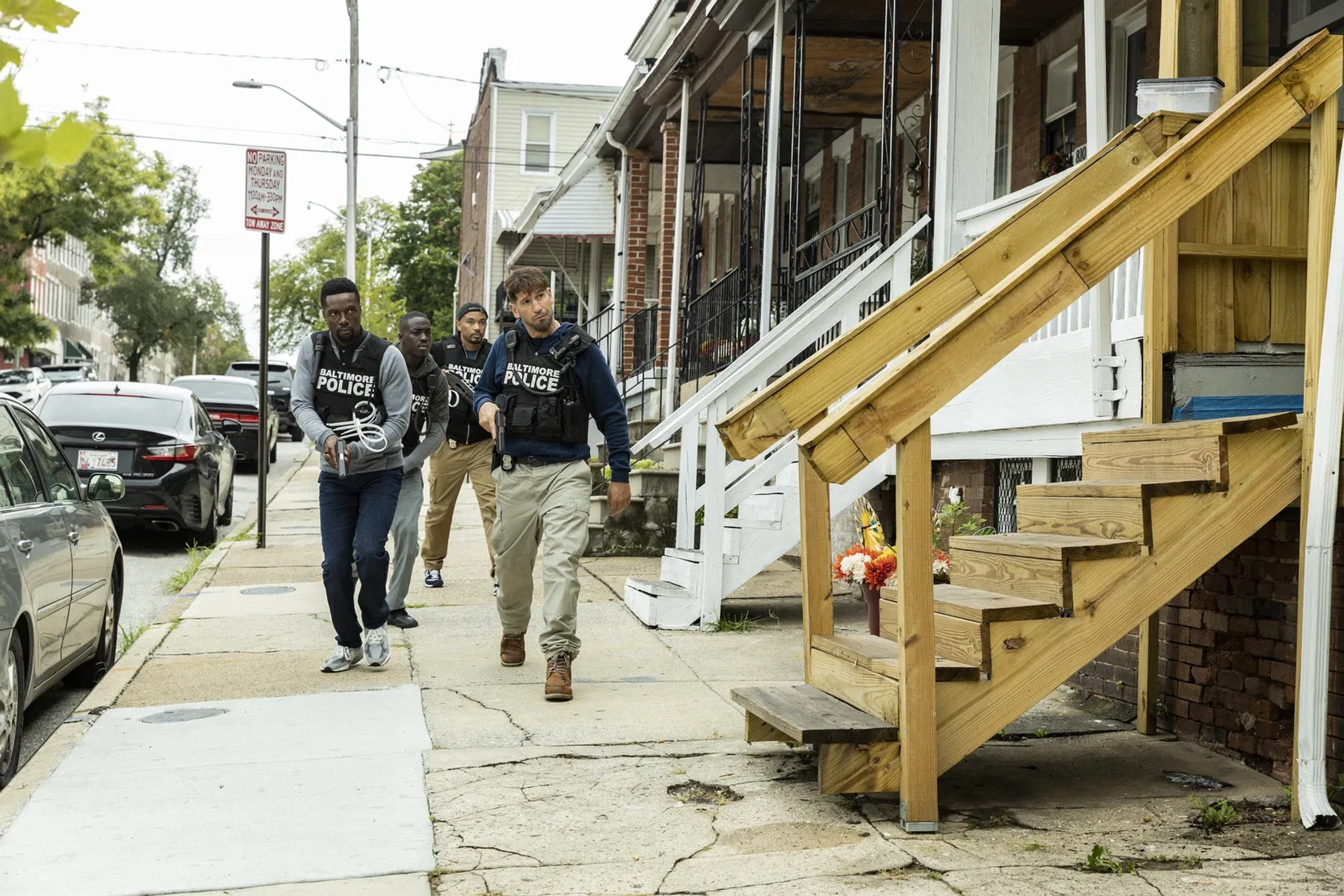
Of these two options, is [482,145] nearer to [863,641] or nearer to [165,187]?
[165,187]

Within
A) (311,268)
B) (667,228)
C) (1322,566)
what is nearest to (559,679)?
(1322,566)

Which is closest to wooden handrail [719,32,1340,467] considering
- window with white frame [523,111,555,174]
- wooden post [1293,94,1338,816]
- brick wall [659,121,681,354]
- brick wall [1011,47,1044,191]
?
wooden post [1293,94,1338,816]

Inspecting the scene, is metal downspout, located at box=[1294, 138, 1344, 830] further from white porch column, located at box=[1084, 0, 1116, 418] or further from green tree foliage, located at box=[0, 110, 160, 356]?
green tree foliage, located at box=[0, 110, 160, 356]

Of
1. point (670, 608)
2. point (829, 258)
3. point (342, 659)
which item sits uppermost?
point (829, 258)

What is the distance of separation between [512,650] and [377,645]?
0.69m

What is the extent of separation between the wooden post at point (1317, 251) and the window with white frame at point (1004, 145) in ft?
22.7

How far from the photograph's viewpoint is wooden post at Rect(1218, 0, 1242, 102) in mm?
5395

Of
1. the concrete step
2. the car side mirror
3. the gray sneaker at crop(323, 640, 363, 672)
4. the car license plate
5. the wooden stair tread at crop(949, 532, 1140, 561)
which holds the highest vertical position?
the car license plate

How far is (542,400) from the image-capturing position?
652 centimetres

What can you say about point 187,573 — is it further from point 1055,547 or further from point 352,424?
point 1055,547

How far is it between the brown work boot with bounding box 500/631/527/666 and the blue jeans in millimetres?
699

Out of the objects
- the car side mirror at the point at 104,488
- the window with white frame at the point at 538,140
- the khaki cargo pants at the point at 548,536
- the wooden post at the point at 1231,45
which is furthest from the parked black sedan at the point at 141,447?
the window with white frame at the point at 538,140

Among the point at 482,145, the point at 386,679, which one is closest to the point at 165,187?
the point at 482,145

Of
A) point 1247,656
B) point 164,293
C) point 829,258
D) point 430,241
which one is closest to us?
point 1247,656
